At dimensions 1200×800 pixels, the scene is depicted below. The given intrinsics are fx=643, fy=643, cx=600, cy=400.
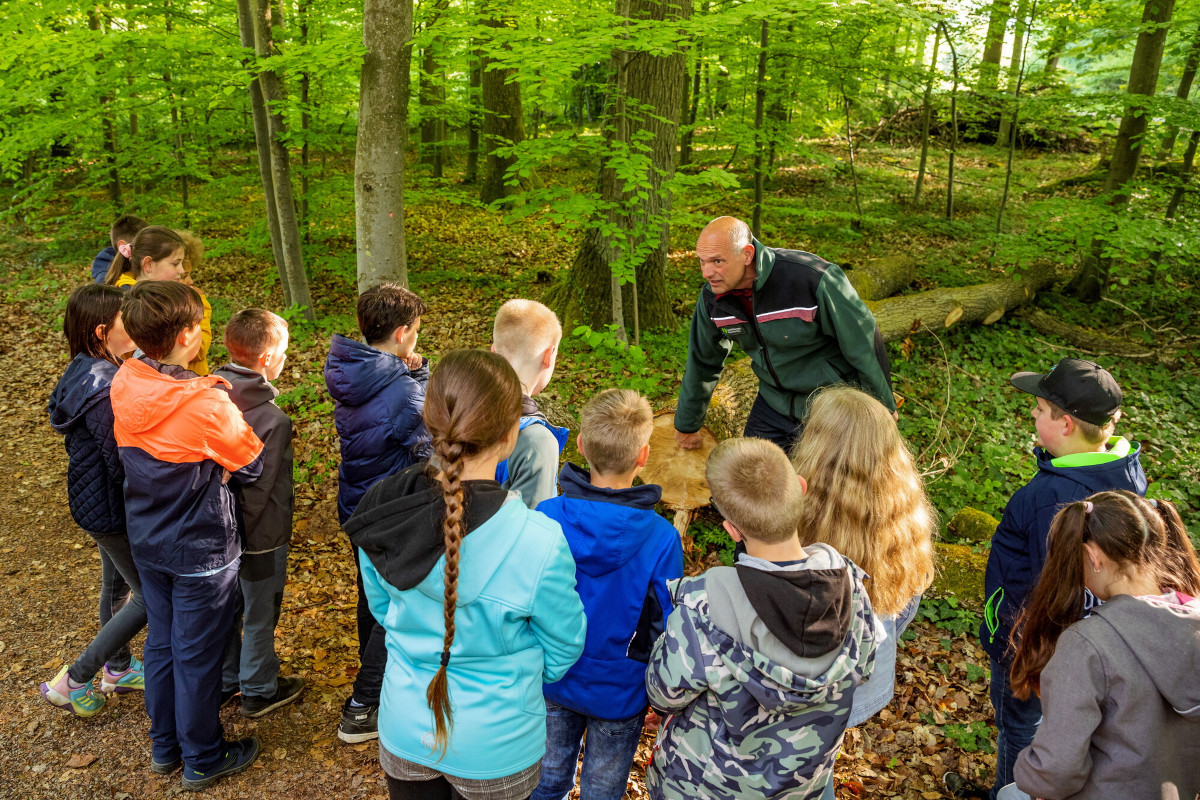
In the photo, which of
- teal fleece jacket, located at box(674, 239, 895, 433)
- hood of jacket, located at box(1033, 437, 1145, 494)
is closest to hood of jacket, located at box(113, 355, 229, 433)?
teal fleece jacket, located at box(674, 239, 895, 433)

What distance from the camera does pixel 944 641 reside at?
152 inches

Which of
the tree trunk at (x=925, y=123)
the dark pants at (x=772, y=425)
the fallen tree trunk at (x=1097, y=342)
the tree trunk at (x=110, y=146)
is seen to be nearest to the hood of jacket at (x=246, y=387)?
the dark pants at (x=772, y=425)

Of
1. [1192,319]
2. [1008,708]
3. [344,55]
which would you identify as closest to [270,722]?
[1008,708]

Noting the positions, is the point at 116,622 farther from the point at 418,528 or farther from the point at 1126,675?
the point at 1126,675

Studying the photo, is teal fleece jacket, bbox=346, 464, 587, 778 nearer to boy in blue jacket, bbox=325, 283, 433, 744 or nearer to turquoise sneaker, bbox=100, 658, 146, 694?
boy in blue jacket, bbox=325, 283, 433, 744

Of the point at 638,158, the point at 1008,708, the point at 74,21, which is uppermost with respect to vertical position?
the point at 74,21

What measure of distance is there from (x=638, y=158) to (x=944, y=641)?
12.2 feet

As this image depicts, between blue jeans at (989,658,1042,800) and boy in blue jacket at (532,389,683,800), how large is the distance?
5.14 feet

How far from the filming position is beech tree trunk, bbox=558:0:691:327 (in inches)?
225

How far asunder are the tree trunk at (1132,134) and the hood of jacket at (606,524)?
27.0ft

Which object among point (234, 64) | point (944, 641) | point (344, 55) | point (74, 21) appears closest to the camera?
point (944, 641)

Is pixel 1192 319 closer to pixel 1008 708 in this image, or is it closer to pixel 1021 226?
pixel 1021 226

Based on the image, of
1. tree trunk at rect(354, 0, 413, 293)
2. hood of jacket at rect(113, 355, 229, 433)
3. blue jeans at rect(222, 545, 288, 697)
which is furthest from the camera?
tree trunk at rect(354, 0, 413, 293)

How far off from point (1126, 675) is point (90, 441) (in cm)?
399
